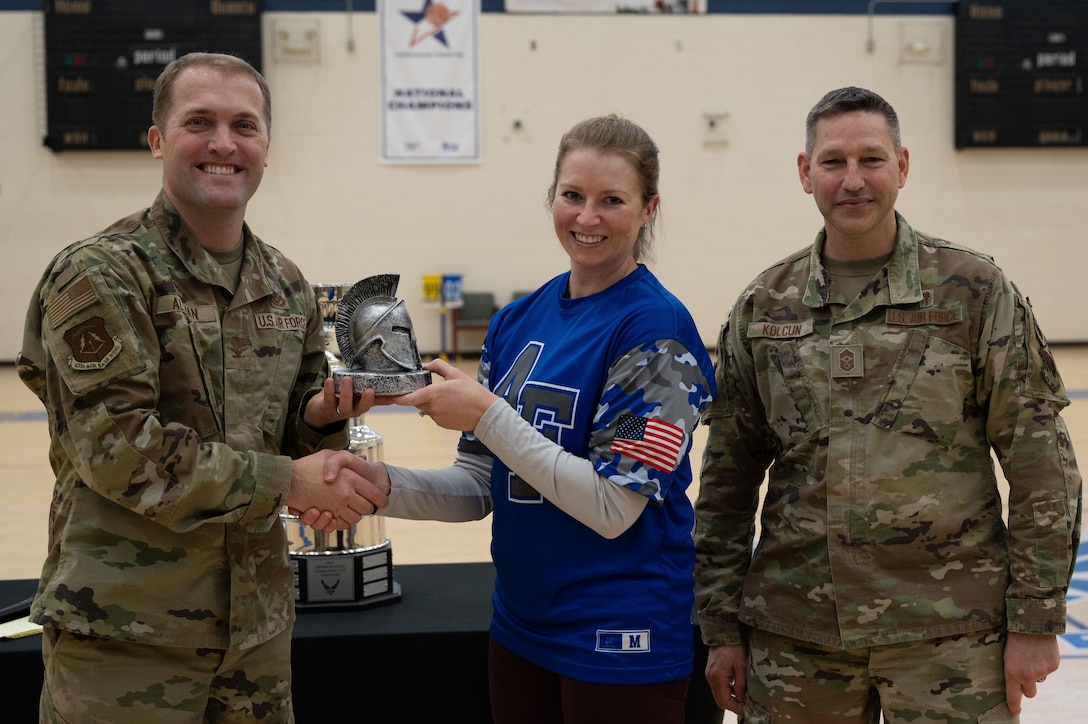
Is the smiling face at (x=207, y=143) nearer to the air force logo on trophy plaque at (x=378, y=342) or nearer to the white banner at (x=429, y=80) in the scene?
the air force logo on trophy plaque at (x=378, y=342)

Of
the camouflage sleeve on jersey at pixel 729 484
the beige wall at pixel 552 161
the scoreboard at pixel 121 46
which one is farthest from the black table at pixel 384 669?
the scoreboard at pixel 121 46

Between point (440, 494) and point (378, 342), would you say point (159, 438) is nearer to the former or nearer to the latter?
point (378, 342)

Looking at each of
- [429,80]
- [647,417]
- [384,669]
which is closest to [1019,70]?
[429,80]

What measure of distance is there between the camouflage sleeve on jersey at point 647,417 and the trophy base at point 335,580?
1.15m

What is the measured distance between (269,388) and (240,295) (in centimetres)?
19

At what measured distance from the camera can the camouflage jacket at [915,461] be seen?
1.93 metres

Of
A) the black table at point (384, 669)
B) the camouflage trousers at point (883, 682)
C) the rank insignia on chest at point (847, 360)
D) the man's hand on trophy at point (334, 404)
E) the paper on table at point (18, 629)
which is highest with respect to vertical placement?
the rank insignia on chest at point (847, 360)

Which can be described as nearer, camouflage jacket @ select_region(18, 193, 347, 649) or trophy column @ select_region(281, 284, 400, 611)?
camouflage jacket @ select_region(18, 193, 347, 649)

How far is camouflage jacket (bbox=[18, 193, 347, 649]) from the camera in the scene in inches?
68.7

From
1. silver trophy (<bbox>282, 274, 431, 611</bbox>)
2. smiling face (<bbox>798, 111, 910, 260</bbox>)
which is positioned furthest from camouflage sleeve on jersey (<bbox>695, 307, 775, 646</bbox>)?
silver trophy (<bbox>282, 274, 431, 611</bbox>)

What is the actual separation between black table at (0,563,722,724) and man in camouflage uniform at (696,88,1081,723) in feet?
1.64

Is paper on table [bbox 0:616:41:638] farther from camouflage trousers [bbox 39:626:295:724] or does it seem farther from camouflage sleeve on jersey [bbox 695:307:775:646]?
camouflage sleeve on jersey [bbox 695:307:775:646]

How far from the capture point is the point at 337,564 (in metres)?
2.76

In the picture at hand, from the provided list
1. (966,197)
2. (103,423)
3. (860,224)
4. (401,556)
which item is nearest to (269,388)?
(103,423)
